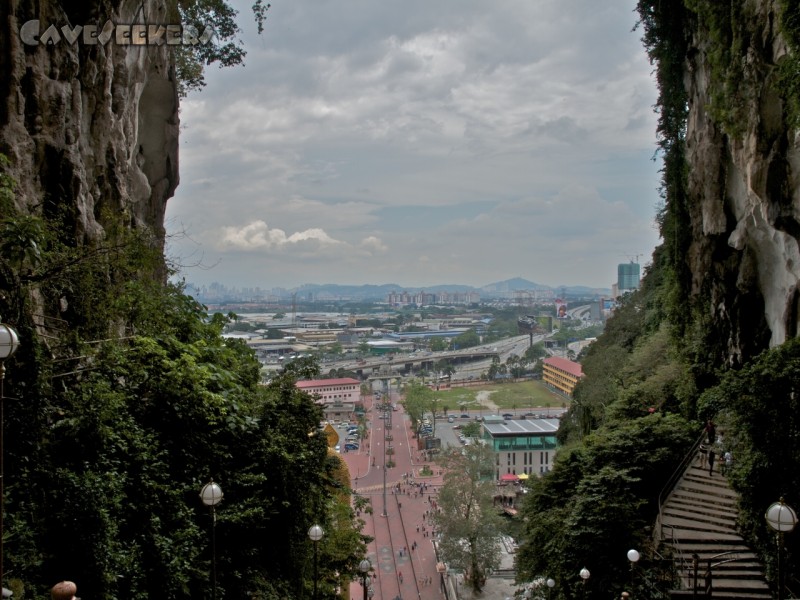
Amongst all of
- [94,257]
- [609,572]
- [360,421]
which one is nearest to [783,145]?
[609,572]

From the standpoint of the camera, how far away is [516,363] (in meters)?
77.0

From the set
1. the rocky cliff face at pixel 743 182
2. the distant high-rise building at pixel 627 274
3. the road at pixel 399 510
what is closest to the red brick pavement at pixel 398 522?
the road at pixel 399 510

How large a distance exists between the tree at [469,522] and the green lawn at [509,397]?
34941 millimetres

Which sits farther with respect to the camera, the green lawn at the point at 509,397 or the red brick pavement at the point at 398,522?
the green lawn at the point at 509,397

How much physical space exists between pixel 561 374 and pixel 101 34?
5972 cm

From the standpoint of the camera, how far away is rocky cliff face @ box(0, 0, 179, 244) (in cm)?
622

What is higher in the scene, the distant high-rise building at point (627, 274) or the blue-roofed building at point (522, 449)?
the distant high-rise building at point (627, 274)

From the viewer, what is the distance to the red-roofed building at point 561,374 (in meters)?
59.6

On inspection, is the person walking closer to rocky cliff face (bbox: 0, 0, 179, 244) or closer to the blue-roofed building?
rocky cliff face (bbox: 0, 0, 179, 244)

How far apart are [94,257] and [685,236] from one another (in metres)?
12.1

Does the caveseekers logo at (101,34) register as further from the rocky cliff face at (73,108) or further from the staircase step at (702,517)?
the staircase step at (702,517)

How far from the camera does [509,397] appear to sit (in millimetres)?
62906

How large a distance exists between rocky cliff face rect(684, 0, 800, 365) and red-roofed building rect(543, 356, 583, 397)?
47.3m

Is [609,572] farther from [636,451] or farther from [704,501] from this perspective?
[636,451]
